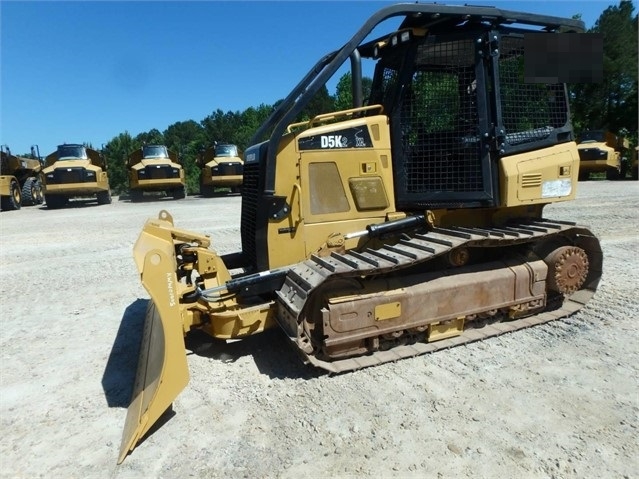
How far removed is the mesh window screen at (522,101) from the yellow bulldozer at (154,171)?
19.1m

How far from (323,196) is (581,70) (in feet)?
9.27

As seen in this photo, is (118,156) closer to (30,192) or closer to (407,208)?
(30,192)

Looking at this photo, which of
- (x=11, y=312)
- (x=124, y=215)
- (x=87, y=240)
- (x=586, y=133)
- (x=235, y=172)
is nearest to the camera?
(x=11, y=312)

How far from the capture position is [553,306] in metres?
4.72

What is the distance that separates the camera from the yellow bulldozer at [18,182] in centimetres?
1941

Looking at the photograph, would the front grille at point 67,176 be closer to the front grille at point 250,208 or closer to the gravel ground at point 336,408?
the gravel ground at point 336,408

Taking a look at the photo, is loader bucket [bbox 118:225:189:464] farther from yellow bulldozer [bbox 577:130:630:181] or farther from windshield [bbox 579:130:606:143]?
windshield [bbox 579:130:606:143]

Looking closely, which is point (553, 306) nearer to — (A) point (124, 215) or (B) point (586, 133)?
(A) point (124, 215)

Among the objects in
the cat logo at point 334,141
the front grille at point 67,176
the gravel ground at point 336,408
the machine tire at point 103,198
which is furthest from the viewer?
the machine tire at point 103,198

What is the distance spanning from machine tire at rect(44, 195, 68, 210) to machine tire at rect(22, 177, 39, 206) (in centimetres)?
246

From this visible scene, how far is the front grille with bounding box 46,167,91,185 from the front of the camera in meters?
18.6

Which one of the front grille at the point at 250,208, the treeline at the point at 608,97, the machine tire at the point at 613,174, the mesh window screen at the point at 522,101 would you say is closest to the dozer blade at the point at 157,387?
the front grille at the point at 250,208

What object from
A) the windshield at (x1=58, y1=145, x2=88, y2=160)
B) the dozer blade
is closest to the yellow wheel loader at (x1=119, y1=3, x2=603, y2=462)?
the dozer blade

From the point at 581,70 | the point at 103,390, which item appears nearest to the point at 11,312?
the point at 103,390
